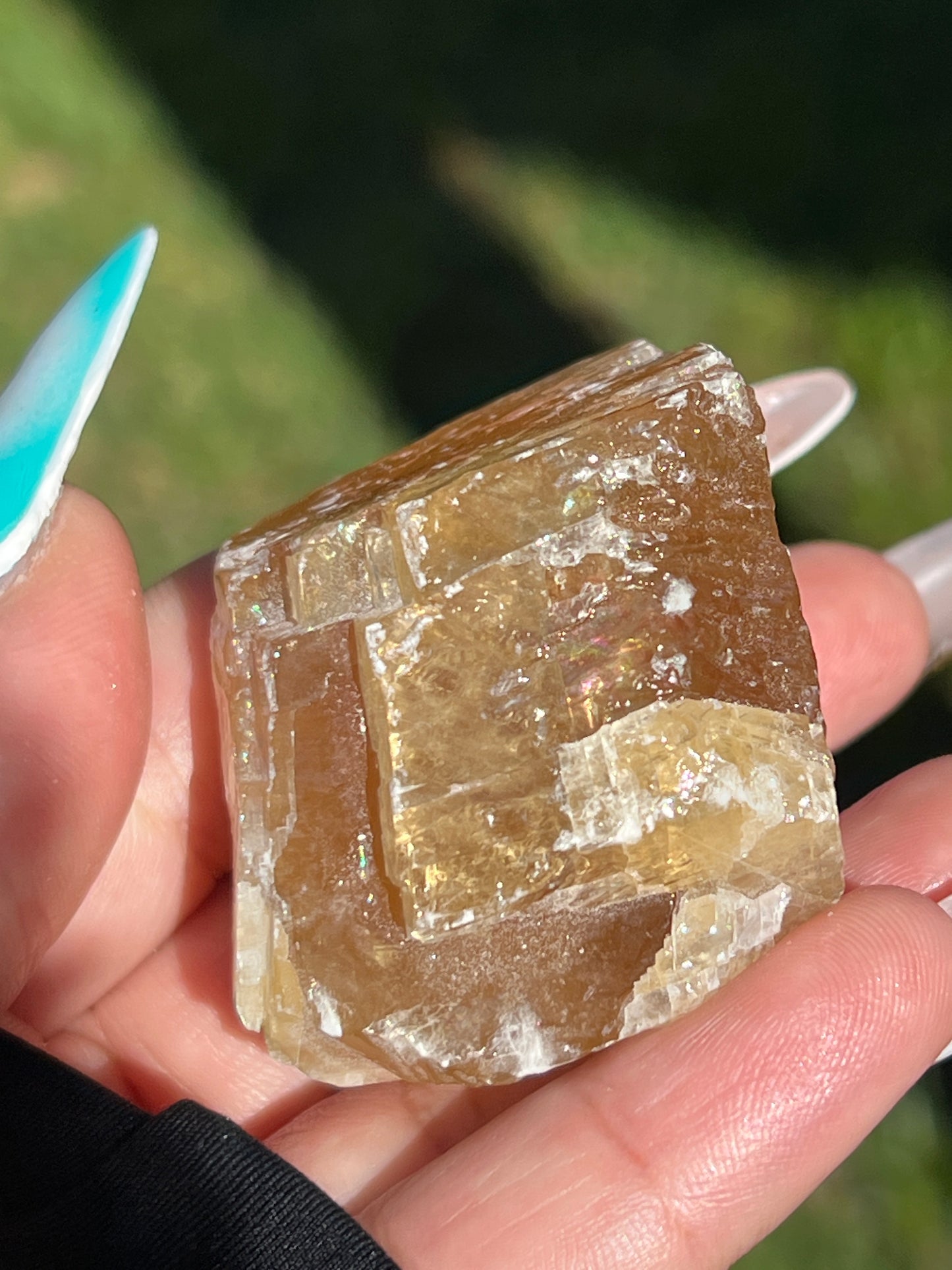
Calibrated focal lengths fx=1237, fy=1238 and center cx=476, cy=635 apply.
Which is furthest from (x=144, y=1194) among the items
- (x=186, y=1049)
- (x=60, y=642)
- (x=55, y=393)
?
(x=55, y=393)

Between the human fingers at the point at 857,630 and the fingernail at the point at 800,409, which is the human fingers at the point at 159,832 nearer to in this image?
the human fingers at the point at 857,630

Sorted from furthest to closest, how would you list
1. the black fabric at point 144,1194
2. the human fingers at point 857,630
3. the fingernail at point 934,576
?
the fingernail at point 934,576 → the human fingers at point 857,630 → the black fabric at point 144,1194

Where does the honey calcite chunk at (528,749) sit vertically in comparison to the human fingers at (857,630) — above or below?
above

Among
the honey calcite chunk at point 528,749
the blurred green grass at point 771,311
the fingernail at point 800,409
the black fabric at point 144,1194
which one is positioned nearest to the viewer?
the black fabric at point 144,1194

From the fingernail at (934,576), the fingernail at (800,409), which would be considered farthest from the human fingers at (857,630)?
the fingernail at (800,409)

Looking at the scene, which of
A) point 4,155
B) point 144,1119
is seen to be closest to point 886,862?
point 144,1119

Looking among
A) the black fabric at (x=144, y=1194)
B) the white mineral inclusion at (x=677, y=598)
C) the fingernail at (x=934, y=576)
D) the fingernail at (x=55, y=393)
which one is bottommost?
the fingernail at (x=934, y=576)

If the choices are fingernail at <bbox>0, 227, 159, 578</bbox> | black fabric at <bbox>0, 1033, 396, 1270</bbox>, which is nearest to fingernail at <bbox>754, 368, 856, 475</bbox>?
fingernail at <bbox>0, 227, 159, 578</bbox>

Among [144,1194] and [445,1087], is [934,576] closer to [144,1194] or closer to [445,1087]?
[445,1087]
